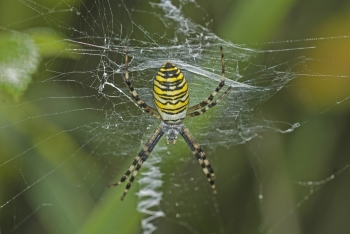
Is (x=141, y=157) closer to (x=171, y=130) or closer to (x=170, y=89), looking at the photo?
(x=171, y=130)

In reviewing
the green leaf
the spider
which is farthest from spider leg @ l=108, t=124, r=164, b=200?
the green leaf

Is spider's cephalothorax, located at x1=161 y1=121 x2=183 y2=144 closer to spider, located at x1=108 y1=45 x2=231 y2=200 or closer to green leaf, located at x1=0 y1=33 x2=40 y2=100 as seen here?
spider, located at x1=108 y1=45 x2=231 y2=200

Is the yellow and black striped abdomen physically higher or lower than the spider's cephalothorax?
higher

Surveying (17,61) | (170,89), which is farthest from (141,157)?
(17,61)

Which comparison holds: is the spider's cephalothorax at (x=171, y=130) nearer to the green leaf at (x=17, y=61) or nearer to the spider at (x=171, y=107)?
the spider at (x=171, y=107)

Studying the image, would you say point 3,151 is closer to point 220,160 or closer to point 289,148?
point 220,160

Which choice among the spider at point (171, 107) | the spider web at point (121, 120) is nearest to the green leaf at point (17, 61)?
the spider web at point (121, 120)

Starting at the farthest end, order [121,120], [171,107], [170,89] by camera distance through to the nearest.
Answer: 1. [121,120]
2. [171,107]
3. [170,89]
